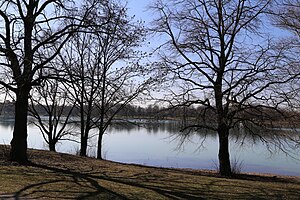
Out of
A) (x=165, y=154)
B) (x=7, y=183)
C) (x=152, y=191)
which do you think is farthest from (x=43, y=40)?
(x=165, y=154)

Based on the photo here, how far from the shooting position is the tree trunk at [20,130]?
38.7 feet

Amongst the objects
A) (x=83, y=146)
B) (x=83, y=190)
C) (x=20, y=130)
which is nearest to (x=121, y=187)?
(x=83, y=190)

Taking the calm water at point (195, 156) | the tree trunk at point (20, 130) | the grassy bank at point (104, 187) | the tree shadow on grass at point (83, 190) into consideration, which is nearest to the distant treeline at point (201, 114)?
the tree trunk at point (20, 130)

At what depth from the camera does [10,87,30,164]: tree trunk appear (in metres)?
11.8

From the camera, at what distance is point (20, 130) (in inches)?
473

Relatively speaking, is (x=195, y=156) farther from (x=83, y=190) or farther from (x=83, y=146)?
(x=83, y=190)

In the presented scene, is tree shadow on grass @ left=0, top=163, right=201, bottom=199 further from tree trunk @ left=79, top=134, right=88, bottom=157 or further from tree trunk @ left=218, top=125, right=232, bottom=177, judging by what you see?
tree trunk @ left=79, top=134, right=88, bottom=157

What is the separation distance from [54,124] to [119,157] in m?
5.04

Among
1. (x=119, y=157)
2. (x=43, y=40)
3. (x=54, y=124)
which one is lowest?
(x=119, y=157)

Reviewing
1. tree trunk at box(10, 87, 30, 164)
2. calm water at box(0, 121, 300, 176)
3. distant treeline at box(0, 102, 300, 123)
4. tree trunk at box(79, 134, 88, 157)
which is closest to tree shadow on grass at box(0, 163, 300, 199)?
tree trunk at box(10, 87, 30, 164)

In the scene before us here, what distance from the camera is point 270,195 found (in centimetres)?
910

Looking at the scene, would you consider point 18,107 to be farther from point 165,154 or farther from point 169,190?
point 165,154

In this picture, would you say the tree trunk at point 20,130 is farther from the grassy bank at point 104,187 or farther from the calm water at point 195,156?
the calm water at point 195,156

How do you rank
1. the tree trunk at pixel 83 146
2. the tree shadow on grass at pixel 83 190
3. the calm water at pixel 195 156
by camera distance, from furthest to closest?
the calm water at pixel 195 156, the tree trunk at pixel 83 146, the tree shadow on grass at pixel 83 190
